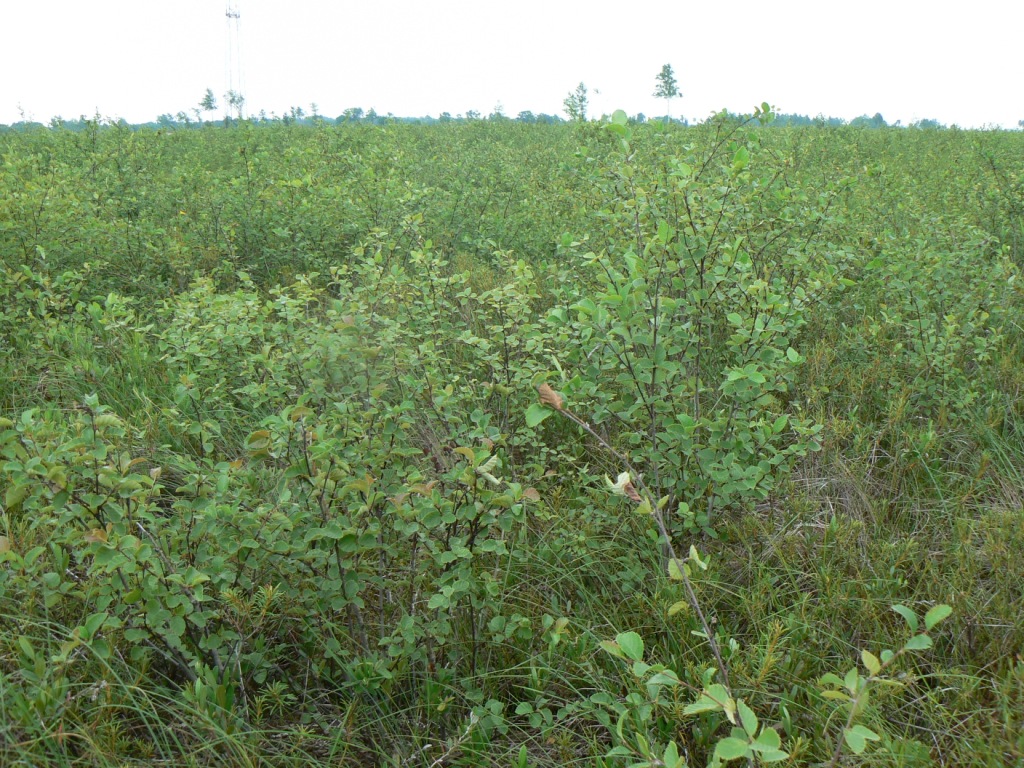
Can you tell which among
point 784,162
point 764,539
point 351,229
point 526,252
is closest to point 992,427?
point 764,539

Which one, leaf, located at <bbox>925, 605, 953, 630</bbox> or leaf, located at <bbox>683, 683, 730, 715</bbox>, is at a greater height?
leaf, located at <bbox>925, 605, 953, 630</bbox>

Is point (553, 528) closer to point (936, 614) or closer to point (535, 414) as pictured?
point (535, 414)

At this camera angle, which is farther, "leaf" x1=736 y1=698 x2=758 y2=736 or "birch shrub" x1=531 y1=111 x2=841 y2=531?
"birch shrub" x1=531 y1=111 x2=841 y2=531

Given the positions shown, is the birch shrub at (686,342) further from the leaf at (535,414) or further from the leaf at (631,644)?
the leaf at (631,644)

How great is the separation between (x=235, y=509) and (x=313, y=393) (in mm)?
471

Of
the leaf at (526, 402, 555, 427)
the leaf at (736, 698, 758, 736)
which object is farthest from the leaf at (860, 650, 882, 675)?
the leaf at (526, 402, 555, 427)

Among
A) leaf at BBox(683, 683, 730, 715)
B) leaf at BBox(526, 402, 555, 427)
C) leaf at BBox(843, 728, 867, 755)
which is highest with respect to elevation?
leaf at BBox(526, 402, 555, 427)

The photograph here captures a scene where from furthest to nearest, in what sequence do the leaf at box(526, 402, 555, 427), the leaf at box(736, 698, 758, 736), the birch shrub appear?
the birch shrub < the leaf at box(526, 402, 555, 427) < the leaf at box(736, 698, 758, 736)

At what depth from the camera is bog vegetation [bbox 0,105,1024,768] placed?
1.89 metres

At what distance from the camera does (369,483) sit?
2023 millimetres

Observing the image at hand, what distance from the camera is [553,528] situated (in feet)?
9.21

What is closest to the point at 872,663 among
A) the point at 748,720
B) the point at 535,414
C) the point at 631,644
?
the point at 748,720

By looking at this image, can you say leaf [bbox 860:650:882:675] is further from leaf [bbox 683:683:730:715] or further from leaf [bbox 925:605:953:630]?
leaf [bbox 683:683:730:715]

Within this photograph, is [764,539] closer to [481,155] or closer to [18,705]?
[18,705]
